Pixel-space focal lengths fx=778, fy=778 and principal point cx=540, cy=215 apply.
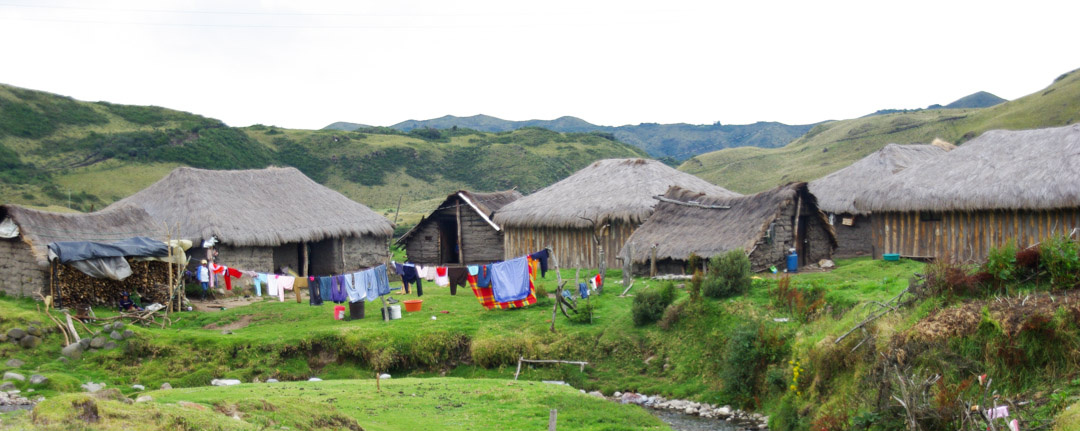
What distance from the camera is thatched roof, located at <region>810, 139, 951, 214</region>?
102 feet

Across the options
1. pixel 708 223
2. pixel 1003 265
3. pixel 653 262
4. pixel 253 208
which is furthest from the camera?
pixel 253 208

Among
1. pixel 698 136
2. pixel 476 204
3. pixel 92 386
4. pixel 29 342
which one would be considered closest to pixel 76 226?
pixel 29 342

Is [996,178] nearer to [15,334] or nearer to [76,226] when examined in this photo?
[15,334]

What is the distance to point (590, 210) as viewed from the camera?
27.7 metres

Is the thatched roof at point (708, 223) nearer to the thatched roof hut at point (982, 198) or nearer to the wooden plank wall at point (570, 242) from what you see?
the wooden plank wall at point (570, 242)

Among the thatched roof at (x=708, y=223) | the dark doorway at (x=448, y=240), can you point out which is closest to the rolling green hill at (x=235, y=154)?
the dark doorway at (x=448, y=240)

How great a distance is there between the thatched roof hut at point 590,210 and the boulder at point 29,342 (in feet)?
48.5

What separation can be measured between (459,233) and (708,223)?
12627 millimetres

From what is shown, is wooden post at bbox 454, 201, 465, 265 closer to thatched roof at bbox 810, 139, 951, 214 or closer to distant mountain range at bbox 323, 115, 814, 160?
thatched roof at bbox 810, 139, 951, 214

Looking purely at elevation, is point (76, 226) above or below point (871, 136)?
below

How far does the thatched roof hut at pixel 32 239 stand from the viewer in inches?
820

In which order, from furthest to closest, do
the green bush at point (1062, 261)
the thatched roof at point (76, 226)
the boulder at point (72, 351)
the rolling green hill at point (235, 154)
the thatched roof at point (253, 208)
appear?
the rolling green hill at point (235, 154) < the thatched roof at point (253, 208) < the thatched roof at point (76, 226) < the boulder at point (72, 351) < the green bush at point (1062, 261)

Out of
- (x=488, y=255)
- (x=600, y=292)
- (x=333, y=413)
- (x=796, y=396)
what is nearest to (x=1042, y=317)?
(x=796, y=396)

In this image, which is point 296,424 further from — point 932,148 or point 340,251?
point 932,148
